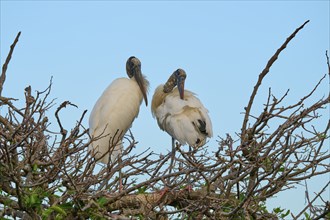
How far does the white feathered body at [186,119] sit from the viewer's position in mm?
5988

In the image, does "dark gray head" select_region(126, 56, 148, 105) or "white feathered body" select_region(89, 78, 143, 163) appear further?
"dark gray head" select_region(126, 56, 148, 105)

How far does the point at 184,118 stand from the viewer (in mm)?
6035

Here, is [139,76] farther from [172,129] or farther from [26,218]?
[26,218]

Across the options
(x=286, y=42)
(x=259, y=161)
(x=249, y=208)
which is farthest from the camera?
(x=249, y=208)

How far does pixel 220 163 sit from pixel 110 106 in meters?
2.68

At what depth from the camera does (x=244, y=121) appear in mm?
3973

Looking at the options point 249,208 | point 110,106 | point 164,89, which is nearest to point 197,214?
point 249,208

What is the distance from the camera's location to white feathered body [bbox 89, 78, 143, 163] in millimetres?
6273

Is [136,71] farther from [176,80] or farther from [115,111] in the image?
[115,111]

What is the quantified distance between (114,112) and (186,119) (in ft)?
2.70

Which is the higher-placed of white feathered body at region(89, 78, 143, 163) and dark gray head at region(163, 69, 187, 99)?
dark gray head at region(163, 69, 187, 99)

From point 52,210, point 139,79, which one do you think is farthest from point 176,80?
point 52,210

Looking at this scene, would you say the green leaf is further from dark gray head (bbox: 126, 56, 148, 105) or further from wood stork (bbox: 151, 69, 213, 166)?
dark gray head (bbox: 126, 56, 148, 105)

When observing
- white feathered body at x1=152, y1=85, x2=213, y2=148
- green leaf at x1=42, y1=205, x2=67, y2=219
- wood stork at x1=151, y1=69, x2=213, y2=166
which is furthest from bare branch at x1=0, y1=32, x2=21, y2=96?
white feathered body at x1=152, y1=85, x2=213, y2=148
